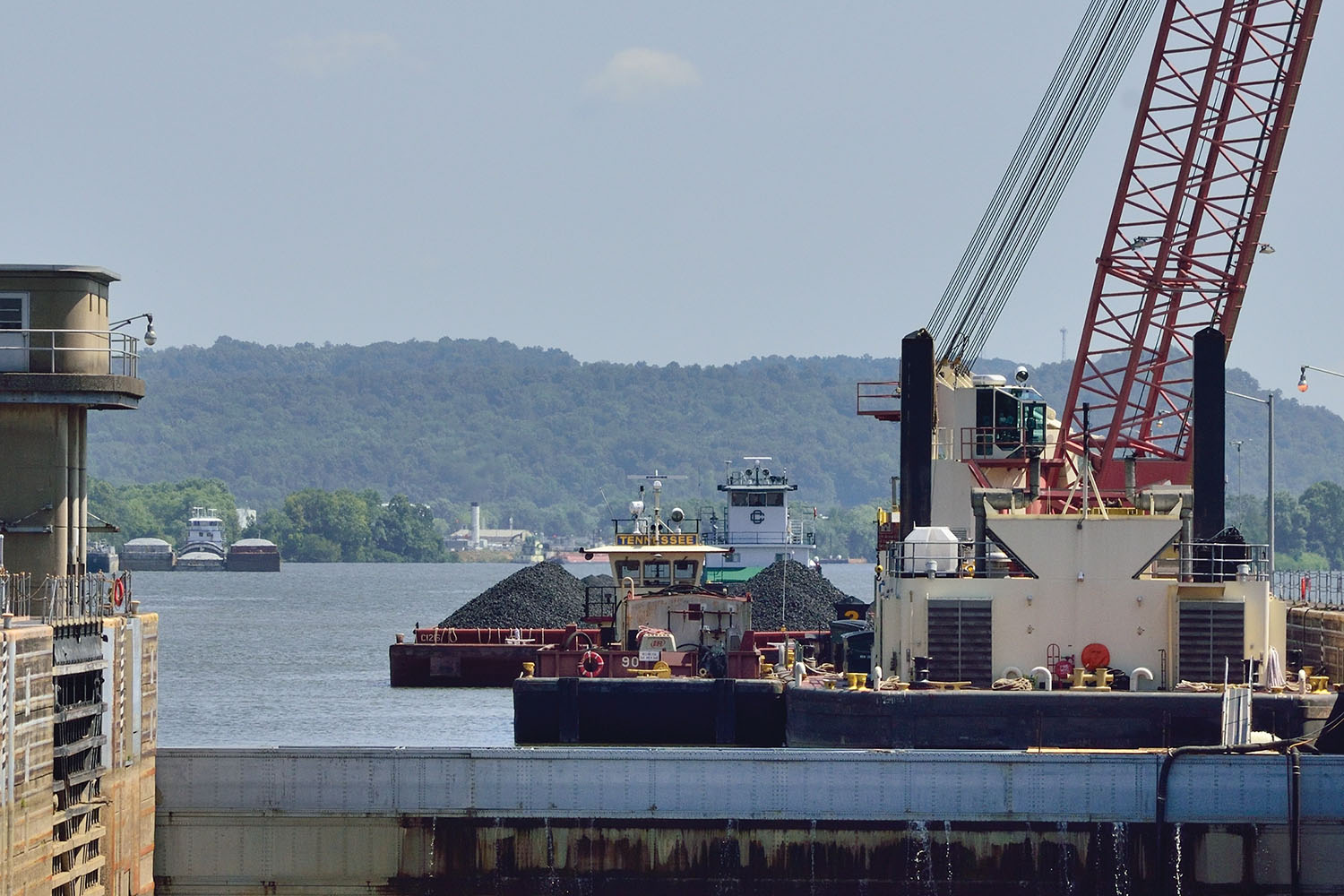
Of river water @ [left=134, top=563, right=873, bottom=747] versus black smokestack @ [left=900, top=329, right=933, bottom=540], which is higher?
black smokestack @ [left=900, top=329, right=933, bottom=540]

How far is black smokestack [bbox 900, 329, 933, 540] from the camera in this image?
187 ft

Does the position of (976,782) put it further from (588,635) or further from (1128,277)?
(1128,277)

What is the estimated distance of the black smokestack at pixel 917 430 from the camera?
187 feet

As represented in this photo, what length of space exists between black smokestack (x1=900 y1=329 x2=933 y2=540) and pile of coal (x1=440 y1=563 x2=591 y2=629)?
4264 centimetres

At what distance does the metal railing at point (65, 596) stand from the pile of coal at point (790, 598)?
70.1m

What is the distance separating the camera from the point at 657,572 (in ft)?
194

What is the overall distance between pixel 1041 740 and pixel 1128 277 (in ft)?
101

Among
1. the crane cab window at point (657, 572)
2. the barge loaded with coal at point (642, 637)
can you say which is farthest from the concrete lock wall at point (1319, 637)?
the crane cab window at point (657, 572)

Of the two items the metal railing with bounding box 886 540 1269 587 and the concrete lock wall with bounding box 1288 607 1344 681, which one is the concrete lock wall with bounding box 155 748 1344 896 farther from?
the concrete lock wall with bounding box 1288 607 1344 681

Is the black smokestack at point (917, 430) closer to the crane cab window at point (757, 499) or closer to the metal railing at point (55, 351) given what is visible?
the metal railing at point (55, 351)

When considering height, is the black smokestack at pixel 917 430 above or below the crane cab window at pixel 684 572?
above

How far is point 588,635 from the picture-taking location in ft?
183

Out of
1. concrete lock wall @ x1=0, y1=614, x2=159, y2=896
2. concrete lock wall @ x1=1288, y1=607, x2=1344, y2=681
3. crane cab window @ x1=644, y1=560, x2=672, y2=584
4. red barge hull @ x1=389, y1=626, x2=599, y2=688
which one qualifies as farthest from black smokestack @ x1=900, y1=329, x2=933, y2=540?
red barge hull @ x1=389, y1=626, x2=599, y2=688

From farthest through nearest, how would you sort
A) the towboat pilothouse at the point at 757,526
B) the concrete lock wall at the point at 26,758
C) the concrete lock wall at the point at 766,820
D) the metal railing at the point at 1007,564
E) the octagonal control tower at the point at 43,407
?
1. the towboat pilothouse at the point at 757,526
2. the metal railing at the point at 1007,564
3. the concrete lock wall at the point at 766,820
4. the octagonal control tower at the point at 43,407
5. the concrete lock wall at the point at 26,758
